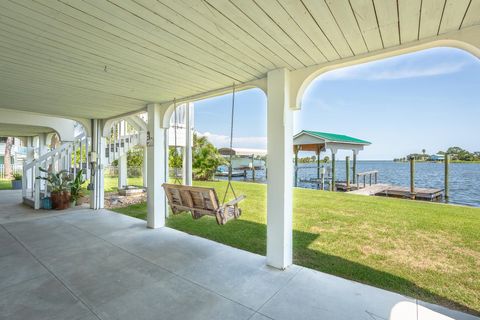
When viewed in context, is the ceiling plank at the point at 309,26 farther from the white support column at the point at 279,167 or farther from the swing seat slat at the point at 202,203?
the swing seat slat at the point at 202,203

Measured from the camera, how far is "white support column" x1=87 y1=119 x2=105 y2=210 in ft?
23.8

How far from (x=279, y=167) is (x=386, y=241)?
2.74 meters

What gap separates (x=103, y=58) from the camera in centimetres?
295

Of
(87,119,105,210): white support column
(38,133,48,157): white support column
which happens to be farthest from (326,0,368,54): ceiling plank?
(38,133,48,157): white support column

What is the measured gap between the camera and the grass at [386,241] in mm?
2971

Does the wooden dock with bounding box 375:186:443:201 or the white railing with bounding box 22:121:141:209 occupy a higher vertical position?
the white railing with bounding box 22:121:141:209

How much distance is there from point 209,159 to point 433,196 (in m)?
11.3

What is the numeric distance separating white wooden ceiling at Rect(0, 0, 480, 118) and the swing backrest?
168 cm

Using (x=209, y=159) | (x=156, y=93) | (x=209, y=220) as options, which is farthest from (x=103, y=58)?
(x=209, y=159)

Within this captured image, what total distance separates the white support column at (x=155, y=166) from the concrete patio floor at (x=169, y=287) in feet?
2.94

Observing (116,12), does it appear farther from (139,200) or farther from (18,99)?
(139,200)

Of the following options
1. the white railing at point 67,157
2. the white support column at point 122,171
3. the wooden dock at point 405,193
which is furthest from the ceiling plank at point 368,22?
the white support column at point 122,171

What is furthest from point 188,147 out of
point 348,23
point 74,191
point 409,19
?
point 409,19

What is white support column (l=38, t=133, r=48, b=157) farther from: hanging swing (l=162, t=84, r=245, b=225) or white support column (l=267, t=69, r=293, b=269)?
white support column (l=267, t=69, r=293, b=269)
